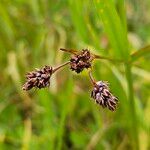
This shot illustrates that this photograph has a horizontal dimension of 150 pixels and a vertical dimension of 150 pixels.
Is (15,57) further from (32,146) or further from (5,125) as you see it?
(32,146)

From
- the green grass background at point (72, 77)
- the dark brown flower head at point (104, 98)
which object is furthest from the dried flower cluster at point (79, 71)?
the green grass background at point (72, 77)

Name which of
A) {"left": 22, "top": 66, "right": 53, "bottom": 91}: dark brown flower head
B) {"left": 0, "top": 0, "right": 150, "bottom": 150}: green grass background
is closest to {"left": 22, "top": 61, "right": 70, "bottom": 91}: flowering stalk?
{"left": 22, "top": 66, "right": 53, "bottom": 91}: dark brown flower head

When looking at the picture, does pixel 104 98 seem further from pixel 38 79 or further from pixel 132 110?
pixel 132 110

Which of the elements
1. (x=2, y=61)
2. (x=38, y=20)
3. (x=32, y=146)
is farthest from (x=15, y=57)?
(x=32, y=146)

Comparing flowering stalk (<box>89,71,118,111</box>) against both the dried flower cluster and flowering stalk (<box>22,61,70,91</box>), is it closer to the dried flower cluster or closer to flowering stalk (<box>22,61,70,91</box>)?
the dried flower cluster

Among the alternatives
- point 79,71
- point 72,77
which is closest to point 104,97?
point 79,71

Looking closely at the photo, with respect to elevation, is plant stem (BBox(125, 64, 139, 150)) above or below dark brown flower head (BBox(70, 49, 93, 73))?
above
